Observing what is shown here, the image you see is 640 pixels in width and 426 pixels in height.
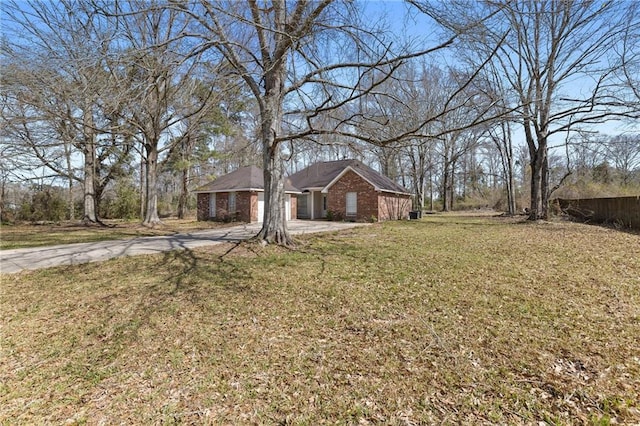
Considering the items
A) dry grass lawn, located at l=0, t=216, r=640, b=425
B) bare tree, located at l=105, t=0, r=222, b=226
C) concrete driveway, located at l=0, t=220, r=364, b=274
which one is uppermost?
bare tree, located at l=105, t=0, r=222, b=226

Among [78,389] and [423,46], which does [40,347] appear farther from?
[423,46]

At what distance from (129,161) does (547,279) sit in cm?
2252

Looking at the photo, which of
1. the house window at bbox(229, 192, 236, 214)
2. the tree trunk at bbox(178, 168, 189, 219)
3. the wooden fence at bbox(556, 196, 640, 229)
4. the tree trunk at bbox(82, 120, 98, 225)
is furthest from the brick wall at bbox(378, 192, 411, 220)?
the tree trunk at bbox(82, 120, 98, 225)

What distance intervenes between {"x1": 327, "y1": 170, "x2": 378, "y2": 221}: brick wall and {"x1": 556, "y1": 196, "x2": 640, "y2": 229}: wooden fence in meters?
10.8

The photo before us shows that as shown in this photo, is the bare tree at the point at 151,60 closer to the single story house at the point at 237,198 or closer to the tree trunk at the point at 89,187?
the tree trunk at the point at 89,187

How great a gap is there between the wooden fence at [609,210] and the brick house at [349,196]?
993cm

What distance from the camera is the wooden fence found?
11.9 meters

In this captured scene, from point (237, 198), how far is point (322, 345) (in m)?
16.9

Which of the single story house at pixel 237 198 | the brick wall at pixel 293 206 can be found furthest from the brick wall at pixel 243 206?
the brick wall at pixel 293 206

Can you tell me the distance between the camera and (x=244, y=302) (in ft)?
15.6

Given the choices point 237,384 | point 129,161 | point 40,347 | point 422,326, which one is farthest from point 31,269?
point 129,161

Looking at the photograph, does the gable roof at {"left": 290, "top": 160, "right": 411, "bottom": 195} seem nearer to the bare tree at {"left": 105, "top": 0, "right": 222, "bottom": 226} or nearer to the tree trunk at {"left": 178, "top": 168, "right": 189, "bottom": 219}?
the tree trunk at {"left": 178, "top": 168, "right": 189, "bottom": 219}

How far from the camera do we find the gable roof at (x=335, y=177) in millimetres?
19969

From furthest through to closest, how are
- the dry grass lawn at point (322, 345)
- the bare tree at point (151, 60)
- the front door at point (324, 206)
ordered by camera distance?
the front door at point (324, 206), the bare tree at point (151, 60), the dry grass lawn at point (322, 345)
